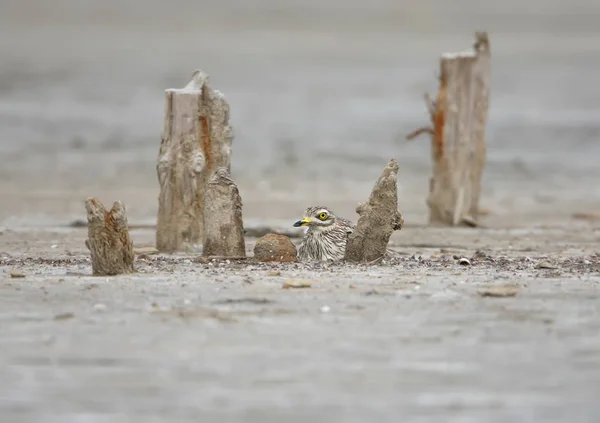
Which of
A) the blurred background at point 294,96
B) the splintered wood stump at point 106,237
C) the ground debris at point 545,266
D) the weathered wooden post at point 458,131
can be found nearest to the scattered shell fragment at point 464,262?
the ground debris at point 545,266

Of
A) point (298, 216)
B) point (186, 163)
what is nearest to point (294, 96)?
point (298, 216)

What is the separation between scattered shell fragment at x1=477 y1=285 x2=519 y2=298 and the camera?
8.73m

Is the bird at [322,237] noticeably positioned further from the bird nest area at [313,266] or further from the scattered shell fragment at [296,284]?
the scattered shell fragment at [296,284]

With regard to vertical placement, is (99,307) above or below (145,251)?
below

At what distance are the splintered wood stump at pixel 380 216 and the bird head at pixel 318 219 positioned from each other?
0.87m

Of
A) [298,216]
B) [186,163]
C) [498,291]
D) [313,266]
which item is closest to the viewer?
[498,291]

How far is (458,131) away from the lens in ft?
50.9

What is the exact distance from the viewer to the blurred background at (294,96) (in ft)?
64.7

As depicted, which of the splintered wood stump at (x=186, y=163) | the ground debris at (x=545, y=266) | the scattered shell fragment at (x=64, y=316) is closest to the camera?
the scattered shell fragment at (x=64, y=316)

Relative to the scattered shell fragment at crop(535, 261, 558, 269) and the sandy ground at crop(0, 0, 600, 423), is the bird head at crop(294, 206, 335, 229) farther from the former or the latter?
the scattered shell fragment at crop(535, 261, 558, 269)

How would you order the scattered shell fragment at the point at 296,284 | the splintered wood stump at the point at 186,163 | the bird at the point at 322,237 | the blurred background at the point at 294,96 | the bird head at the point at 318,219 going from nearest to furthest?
the scattered shell fragment at the point at 296,284 → the bird at the point at 322,237 → the bird head at the point at 318,219 → the splintered wood stump at the point at 186,163 → the blurred background at the point at 294,96

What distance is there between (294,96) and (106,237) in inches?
663

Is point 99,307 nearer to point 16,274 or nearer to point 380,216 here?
point 16,274

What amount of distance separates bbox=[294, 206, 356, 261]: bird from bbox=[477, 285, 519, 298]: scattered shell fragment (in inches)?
95.7
